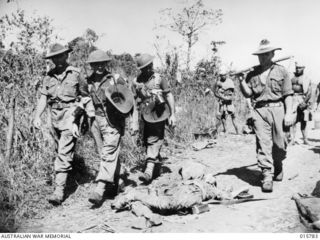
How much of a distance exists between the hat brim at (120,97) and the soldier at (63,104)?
292 mm

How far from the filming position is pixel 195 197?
180 inches

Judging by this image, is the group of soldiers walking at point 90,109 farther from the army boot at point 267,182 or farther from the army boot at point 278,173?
the army boot at point 278,173

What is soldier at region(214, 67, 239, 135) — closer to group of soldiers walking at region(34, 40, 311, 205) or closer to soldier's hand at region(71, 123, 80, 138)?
group of soldiers walking at region(34, 40, 311, 205)

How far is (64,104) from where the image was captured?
5.10 m

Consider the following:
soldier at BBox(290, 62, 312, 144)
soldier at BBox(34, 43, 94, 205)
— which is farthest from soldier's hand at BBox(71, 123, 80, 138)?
soldier at BBox(290, 62, 312, 144)

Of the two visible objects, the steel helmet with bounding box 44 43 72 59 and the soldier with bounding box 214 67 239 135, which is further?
the soldier with bounding box 214 67 239 135

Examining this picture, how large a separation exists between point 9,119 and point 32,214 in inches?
49.1

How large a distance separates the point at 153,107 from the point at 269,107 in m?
1.56

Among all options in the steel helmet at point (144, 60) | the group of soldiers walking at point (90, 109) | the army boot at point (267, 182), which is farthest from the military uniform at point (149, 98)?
the army boot at point (267, 182)

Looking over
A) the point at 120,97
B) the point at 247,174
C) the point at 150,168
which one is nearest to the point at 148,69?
the point at 120,97

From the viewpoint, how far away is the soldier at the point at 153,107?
5688 millimetres

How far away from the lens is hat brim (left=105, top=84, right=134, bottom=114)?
16.2ft

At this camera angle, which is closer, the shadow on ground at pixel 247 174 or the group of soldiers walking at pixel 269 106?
the group of soldiers walking at pixel 269 106

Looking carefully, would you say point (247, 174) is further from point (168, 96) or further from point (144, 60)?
point (144, 60)
